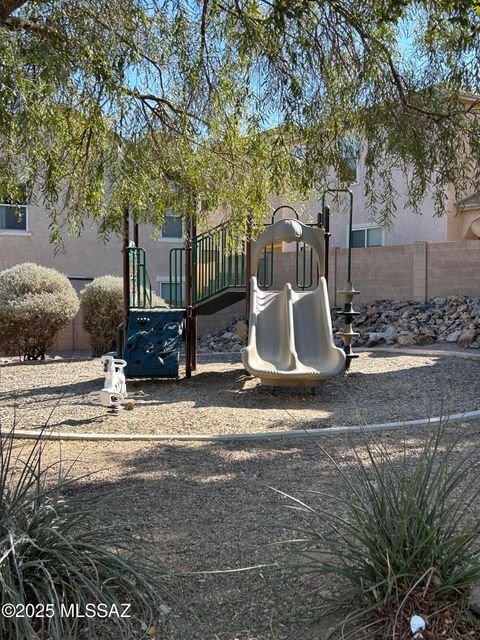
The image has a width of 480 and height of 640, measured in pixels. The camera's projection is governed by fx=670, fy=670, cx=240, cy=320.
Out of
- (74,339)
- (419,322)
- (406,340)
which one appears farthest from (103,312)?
(419,322)

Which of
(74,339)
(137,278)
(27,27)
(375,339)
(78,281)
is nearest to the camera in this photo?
(27,27)

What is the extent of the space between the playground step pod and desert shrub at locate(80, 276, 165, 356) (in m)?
3.92

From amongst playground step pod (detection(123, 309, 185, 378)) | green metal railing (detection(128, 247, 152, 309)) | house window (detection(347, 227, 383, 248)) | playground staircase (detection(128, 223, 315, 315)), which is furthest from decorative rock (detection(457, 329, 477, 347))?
house window (detection(347, 227, 383, 248))

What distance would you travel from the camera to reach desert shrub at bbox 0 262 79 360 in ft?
43.6

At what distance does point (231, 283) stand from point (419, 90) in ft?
18.0

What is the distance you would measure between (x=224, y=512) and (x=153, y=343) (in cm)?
575

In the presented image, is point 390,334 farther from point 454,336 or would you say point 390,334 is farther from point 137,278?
point 137,278

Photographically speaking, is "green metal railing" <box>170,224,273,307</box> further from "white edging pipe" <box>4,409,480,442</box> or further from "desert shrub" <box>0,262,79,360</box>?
"white edging pipe" <box>4,409,480,442</box>

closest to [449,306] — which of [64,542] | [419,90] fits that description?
[419,90]

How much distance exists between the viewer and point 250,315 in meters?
9.99

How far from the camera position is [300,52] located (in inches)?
247

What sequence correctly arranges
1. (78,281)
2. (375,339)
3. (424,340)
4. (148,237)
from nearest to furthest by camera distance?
(424,340)
(375,339)
(78,281)
(148,237)

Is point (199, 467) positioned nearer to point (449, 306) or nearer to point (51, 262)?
point (449, 306)

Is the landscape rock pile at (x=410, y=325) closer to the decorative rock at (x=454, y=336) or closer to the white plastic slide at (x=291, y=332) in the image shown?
the decorative rock at (x=454, y=336)
